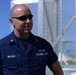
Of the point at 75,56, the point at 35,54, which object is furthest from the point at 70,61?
the point at 35,54

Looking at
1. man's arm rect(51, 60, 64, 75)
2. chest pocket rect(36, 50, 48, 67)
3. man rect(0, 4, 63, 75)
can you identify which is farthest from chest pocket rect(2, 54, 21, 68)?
man's arm rect(51, 60, 64, 75)

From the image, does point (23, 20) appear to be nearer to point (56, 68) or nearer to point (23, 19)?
point (23, 19)

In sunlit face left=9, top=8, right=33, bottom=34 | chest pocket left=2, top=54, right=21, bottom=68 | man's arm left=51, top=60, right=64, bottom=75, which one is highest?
sunlit face left=9, top=8, right=33, bottom=34

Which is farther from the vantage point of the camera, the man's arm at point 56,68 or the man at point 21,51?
the man's arm at point 56,68

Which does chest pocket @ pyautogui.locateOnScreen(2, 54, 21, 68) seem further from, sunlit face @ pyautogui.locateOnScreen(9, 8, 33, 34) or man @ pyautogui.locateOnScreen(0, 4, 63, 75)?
sunlit face @ pyautogui.locateOnScreen(9, 8, 33, 34)

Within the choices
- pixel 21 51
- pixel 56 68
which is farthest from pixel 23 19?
pixel 56 68

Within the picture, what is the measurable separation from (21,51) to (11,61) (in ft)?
0.24

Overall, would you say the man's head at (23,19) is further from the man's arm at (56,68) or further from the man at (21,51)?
the man's arm at (56,68)

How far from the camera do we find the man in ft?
4.58

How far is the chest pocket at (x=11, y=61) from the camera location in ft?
4.57

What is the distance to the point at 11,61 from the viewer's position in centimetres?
140

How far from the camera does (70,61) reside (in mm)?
2848

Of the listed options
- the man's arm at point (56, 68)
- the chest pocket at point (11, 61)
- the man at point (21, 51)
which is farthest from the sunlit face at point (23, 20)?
the man's arm at point (56, 68)

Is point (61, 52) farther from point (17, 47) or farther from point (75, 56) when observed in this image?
Answer: point (17, 47)
